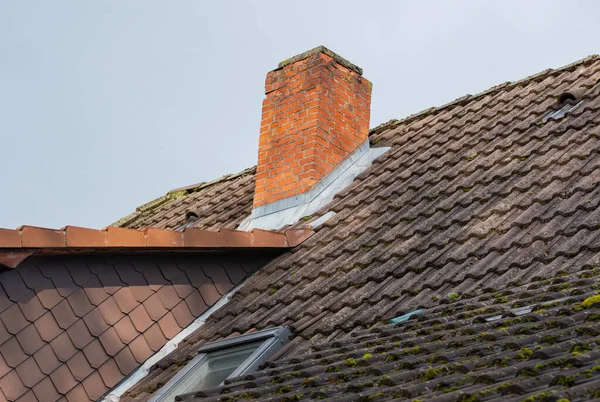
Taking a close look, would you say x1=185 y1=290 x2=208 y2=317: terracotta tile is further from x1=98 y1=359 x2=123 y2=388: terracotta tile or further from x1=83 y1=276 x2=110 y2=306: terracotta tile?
x1=98 y1=359 x2=123 y2=388: terracotta tile

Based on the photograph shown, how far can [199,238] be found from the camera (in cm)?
816

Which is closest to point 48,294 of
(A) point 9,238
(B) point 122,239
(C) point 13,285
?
(C) point 13,285

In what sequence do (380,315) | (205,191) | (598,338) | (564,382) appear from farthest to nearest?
(205,191) → (380,315) → (598,338) → (564,382)

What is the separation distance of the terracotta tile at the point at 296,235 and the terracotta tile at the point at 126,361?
185 cm

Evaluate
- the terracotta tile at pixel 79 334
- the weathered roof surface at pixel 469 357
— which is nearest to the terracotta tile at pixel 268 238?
the terracotta tile at pixel 79 334

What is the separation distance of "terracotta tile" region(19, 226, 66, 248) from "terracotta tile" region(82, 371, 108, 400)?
1.06 metres

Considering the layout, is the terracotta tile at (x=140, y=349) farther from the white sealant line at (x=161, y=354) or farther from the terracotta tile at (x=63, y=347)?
the terracotta tile at (x=63, y=347)

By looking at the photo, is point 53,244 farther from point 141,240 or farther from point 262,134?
point 262,134

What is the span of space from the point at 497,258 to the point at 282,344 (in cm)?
165

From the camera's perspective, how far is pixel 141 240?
781 centimetres

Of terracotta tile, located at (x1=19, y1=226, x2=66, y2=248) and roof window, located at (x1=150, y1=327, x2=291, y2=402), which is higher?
terracotta tile, located at (x1=19, y1=226, x2=66, y2=248)

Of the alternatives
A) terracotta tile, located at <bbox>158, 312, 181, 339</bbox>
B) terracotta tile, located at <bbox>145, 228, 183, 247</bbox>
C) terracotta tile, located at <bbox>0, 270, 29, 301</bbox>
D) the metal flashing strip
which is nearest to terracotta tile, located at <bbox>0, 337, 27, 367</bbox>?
terracotta tile, located at <bbox>0, 270, 29, 301</bbox>

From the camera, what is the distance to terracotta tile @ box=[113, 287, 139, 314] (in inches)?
306

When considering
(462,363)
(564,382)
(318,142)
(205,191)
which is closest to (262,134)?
(318,142)
